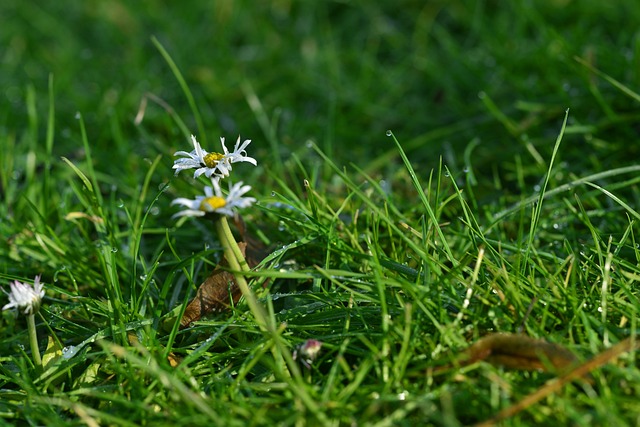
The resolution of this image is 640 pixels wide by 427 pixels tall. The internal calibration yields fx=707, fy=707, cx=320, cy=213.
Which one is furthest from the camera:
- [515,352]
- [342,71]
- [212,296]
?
[342,71]

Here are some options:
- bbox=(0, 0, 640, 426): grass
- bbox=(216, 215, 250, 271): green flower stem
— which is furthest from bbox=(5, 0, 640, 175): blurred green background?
bbox=(216, 215, 250, 271): green flower stem

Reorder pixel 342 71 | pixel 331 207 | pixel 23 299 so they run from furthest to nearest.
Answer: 1. pixel 342 71
2. pixel 331 207
3. pixel 23 299

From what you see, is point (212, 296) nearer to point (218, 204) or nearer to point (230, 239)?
point (230, 239)

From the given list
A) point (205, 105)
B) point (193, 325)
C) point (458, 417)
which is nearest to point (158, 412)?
point (193, 325)

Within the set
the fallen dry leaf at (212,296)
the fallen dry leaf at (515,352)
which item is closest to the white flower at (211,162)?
the fallen dry leaf at (212,296)

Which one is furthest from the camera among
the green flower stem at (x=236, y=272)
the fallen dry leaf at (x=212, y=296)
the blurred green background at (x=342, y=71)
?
the blurred green background at (x=342, y=71)

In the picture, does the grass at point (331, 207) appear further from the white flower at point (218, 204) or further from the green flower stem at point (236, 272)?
the white flower at point (218, 204)

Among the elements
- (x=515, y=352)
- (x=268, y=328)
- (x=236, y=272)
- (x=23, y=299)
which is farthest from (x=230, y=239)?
(x=515, y=352)
